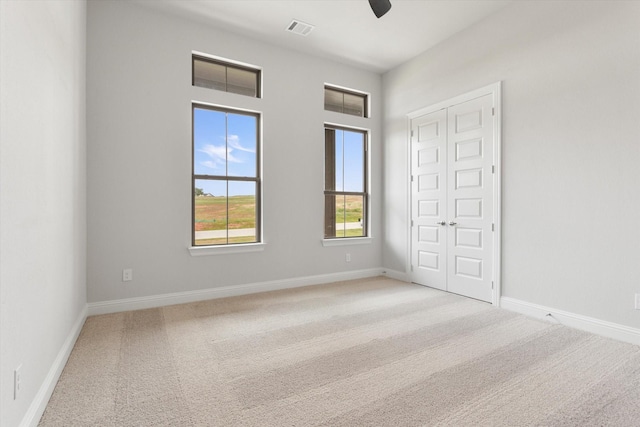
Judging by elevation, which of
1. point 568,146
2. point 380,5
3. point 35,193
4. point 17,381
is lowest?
point 17,381

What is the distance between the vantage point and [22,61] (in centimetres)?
149

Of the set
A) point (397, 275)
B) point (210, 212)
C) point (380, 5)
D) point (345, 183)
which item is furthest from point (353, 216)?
point (380, 5)

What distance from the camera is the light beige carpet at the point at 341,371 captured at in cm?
171

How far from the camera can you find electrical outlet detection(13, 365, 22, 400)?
137 centimetres

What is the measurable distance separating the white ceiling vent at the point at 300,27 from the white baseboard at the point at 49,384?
3737 millimetres

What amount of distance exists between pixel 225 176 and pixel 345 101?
2.25m

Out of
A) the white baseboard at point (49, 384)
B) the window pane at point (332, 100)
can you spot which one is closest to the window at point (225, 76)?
the window pane at point (332, 100)

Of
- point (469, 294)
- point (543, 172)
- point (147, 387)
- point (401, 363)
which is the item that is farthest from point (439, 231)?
point (147, 387)

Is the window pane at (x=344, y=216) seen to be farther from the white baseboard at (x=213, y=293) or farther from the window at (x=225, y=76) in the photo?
the window at (x=225, y=76)

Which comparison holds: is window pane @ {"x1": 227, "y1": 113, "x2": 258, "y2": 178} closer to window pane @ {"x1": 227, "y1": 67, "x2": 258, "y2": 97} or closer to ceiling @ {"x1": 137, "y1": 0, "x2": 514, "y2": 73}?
window pane @ {"x1": 227, "y1": 67, "x2": 258, "y2": 97}

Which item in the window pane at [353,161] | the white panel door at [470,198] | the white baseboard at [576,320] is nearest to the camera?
the white baseboard at [576,320]

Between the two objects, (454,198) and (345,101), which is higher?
(345,101)

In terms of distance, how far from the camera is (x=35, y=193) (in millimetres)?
1664

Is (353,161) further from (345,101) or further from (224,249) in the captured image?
(224,249)
